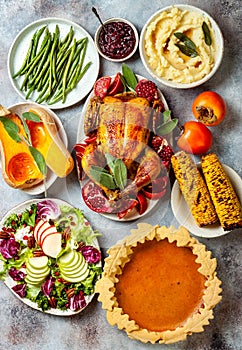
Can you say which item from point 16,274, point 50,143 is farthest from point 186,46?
point 16,274

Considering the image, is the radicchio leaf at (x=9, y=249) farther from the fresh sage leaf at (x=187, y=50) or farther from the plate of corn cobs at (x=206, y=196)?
the fresh sage leaf at (x=187, y=50)

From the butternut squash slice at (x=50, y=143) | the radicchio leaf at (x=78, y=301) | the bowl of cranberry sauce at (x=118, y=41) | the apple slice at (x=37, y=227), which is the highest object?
the bowl of cranberry sauce at (x=118, y=41)

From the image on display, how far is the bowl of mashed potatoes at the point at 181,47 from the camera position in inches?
148

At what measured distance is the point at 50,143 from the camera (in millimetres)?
3793

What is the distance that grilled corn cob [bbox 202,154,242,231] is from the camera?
360 centimetres

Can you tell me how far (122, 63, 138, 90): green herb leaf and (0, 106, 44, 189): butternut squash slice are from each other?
663 millimetres

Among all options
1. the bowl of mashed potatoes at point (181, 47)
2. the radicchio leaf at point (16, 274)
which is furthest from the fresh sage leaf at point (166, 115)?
the radicchio leaf at point (16, 274)

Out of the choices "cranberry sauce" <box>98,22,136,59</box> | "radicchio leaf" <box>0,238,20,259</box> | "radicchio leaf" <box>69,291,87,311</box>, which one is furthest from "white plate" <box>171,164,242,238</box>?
"radicchio leaf" <box>0,238,20,259</box>

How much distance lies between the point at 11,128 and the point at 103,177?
598 mm

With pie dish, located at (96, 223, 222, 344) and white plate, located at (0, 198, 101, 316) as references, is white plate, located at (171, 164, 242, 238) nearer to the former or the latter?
pie dish, located at (96, 223, 222, 344)

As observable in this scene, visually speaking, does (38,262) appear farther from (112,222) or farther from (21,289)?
(112,222)

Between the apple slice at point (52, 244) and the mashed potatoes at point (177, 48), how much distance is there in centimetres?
111

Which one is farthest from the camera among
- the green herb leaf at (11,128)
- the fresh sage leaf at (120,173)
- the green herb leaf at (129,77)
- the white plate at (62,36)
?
the white plate at (62,36)

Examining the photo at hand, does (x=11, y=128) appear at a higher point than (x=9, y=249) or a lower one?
higher
